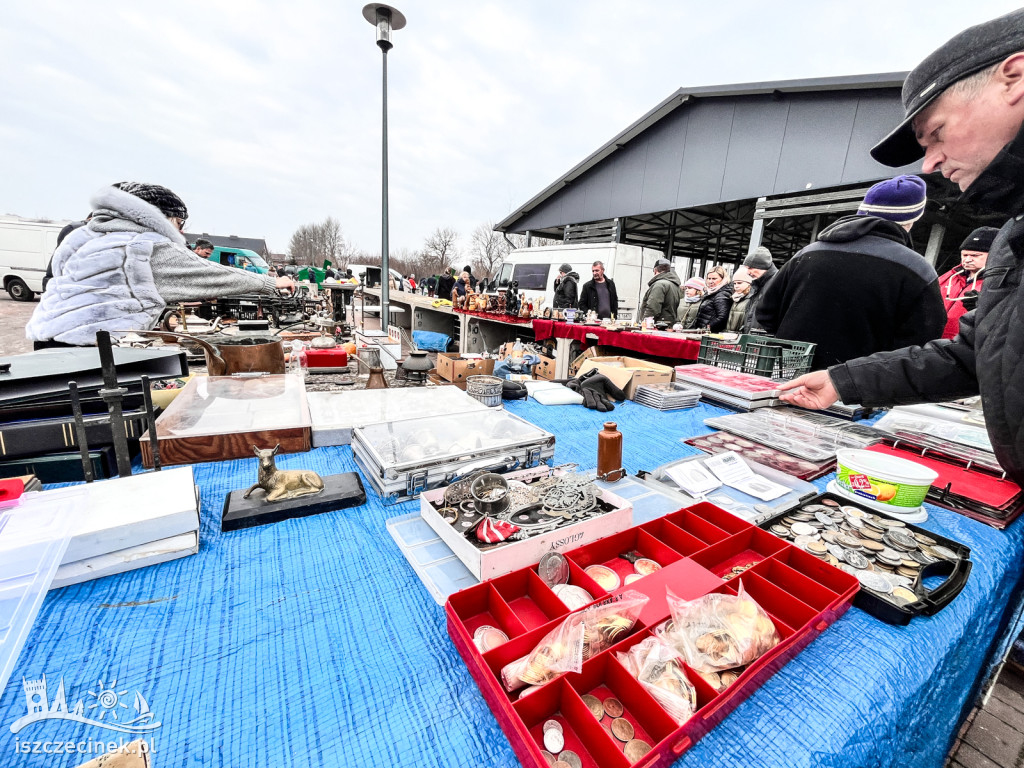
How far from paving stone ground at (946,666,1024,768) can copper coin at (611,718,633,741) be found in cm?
197

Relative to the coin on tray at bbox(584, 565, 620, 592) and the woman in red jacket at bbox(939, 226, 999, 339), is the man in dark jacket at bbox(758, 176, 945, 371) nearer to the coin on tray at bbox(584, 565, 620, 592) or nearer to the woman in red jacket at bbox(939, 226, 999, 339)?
the woman in red jacket at bbox(939, 226, 999, 339)

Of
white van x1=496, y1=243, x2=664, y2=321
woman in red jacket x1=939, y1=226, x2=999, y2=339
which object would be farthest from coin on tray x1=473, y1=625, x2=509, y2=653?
white van x1=496, y1=243, x2=664, y2=321

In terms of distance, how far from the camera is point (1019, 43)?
0.95m

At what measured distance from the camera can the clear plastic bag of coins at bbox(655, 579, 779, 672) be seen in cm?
69

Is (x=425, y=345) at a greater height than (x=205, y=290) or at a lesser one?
lesser

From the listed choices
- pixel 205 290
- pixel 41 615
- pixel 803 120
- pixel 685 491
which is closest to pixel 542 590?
pixel 685 491

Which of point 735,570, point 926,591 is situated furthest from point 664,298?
point 735,570

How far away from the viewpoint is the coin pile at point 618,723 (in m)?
0.59

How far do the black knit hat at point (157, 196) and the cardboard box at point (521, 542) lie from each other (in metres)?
2.31

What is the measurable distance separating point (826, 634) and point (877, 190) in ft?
8.71

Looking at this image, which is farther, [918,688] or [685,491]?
[685,491]

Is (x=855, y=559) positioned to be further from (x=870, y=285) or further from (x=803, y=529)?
(x=870, y=285)

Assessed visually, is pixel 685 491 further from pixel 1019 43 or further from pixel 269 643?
pixel 1019 43

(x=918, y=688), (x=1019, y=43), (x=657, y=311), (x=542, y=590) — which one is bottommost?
(x=918, y=688)
